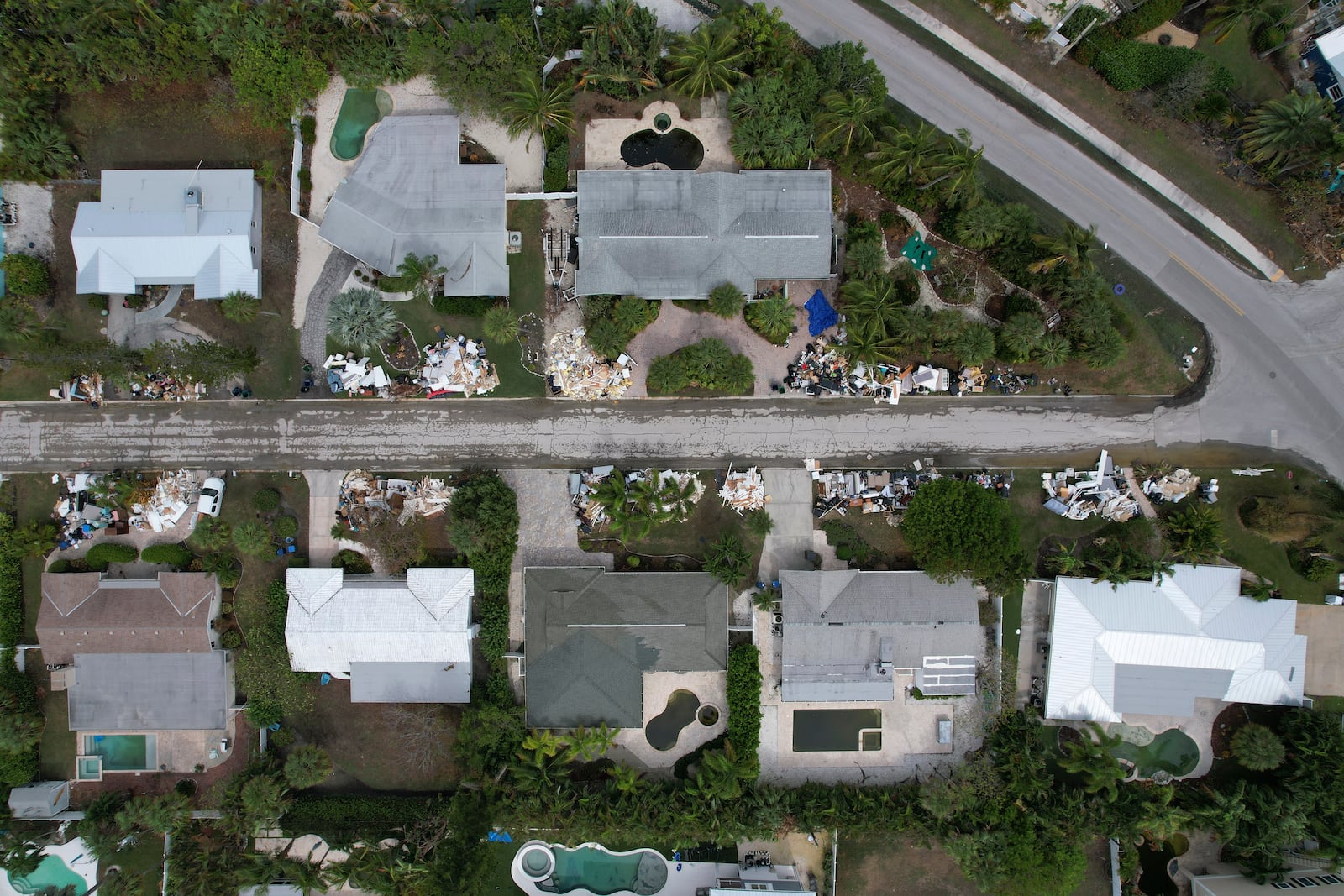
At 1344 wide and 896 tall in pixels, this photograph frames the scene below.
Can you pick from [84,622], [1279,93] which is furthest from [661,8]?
[84,622]

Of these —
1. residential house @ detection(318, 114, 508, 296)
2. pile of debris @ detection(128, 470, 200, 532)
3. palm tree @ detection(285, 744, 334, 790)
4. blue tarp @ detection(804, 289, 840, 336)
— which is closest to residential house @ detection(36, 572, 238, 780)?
pile of debris @ detection(128, 470, 200, 532)

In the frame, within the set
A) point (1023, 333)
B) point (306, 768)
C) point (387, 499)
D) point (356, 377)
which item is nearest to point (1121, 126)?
point (1023, 333)

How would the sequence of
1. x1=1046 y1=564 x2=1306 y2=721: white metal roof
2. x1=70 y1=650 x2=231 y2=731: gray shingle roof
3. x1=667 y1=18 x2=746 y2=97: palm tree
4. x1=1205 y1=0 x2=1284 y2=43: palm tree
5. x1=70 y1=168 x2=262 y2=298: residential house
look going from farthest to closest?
x1=70 y1=650 x2=231 y2=731: gray shingle roof < x1=1046 y1=564 x2=1306 y2=721: white metal roof < x1=70 y1=168 x2=262 y2=298: residential house < x1=1205 y1=0 x2=1284 y2=43: palm tree < x1=667 y1=18 x2=746 y2=97: palm tree

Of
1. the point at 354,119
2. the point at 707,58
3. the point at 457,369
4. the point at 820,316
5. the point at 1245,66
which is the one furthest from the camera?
the point at 354,119

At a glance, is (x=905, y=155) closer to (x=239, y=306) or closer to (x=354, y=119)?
(x=354, y=119)

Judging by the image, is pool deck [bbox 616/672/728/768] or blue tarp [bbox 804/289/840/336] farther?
pool deck [bbox 616/672/728/768]

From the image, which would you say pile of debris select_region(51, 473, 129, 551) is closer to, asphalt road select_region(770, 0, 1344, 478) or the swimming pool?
the swimming pool

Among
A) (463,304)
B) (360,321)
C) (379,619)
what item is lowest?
(379,619)

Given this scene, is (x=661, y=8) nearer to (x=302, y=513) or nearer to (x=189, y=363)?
(x=189, y=363)

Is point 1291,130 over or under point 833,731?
over
